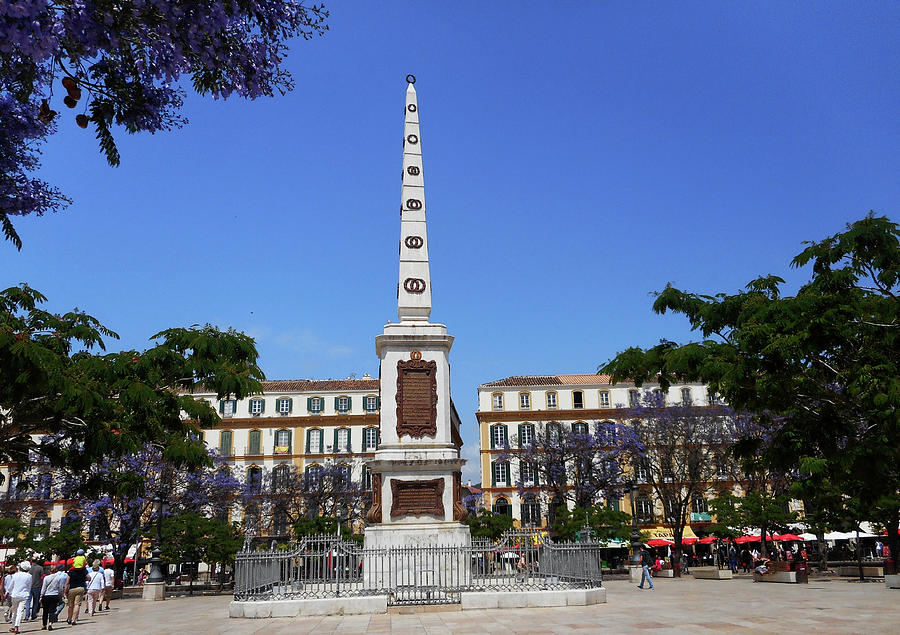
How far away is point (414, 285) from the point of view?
2144 cm

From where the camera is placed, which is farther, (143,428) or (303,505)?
(303,505)

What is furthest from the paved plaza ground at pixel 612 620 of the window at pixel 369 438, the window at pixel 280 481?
the window at pixel 369 438

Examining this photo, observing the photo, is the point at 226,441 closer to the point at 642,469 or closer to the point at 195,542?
the point at 195,542

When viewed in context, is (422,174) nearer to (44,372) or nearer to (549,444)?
(44,372)

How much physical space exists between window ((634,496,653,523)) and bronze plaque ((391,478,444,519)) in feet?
133

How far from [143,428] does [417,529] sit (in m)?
7.37

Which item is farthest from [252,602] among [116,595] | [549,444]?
[549,444]

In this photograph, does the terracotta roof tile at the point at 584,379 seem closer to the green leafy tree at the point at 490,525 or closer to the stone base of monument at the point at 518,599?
the green leafy tree at the point at 490,525

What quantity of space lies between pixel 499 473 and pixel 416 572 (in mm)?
46591

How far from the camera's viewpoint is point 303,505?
175 ft

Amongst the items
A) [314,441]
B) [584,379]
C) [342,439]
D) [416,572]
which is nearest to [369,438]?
[342,439]

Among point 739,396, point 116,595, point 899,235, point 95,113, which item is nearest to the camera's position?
point 95,113

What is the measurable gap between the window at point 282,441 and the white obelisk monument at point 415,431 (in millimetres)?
45622

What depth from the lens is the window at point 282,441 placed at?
207 ft
